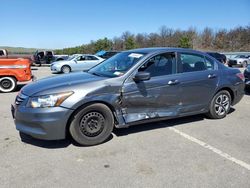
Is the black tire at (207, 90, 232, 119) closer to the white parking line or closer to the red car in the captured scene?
the white parking line

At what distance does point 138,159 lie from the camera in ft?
12.1

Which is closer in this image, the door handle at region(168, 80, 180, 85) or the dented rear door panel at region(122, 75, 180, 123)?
the dented rear door panel at region(122, 75, 180, 123)

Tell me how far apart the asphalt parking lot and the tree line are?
43181 mm

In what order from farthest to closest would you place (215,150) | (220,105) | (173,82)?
(220,105) < (173,82) < (215,150)

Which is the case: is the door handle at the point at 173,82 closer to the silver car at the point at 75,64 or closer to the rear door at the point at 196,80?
the rear door at the point at 196,80

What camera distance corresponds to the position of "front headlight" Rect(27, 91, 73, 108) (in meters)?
3.83

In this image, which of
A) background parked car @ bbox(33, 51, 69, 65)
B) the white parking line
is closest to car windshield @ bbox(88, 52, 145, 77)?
the white parking line

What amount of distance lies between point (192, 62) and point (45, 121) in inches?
127

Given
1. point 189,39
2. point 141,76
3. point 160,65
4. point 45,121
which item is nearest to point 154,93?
point 141,76

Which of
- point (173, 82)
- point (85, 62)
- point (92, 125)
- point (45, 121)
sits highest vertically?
point (85, 62)

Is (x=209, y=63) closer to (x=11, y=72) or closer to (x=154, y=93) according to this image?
(x=154, y=93)

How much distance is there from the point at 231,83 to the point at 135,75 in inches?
104

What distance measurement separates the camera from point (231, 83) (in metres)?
5.74

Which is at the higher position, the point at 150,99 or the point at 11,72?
the point at 11,72
